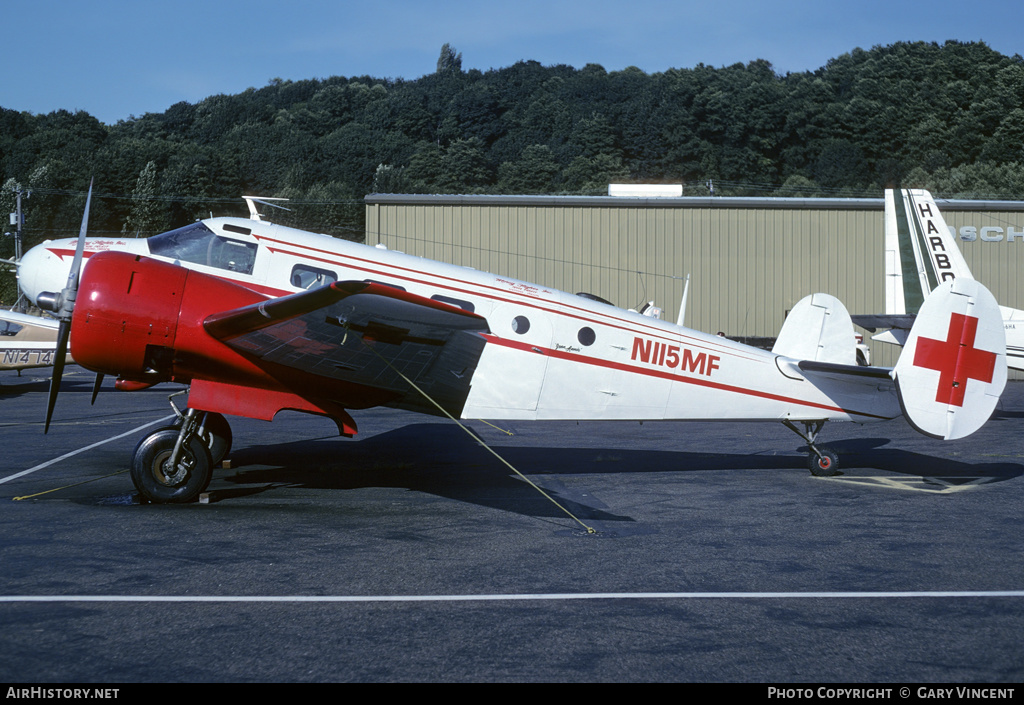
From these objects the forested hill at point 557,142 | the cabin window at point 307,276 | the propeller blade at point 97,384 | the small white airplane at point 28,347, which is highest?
the forested hill at point 557,142

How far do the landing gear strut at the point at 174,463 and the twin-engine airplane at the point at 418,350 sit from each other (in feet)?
0.05

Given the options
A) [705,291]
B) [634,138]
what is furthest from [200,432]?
[634,138]

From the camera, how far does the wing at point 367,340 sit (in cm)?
774

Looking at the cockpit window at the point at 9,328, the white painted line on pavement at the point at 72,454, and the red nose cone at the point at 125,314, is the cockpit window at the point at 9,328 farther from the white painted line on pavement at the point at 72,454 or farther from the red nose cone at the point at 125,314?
the red nose cone at the point at 125,314

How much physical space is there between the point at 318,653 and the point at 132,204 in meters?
90.3

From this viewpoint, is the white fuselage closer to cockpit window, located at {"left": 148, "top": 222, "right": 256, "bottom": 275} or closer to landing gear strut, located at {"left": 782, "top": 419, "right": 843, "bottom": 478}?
cockpit window, located at {"left": 148, "top": 222, "right": 256, "bottom": 275}

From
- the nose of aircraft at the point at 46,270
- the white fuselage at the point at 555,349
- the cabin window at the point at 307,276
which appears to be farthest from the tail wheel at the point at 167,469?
the nose of aircraft at the point at 46,270

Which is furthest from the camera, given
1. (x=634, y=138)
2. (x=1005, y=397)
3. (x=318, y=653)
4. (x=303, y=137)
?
(x=303, y=137)

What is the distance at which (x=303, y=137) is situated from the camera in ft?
372

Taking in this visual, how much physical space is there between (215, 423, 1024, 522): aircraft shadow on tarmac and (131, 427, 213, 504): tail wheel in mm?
688

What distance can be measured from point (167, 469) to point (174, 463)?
0.32 feet

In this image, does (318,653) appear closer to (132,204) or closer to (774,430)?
(774,430)

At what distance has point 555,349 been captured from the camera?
402 inches

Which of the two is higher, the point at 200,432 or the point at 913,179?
the point at 913,179
